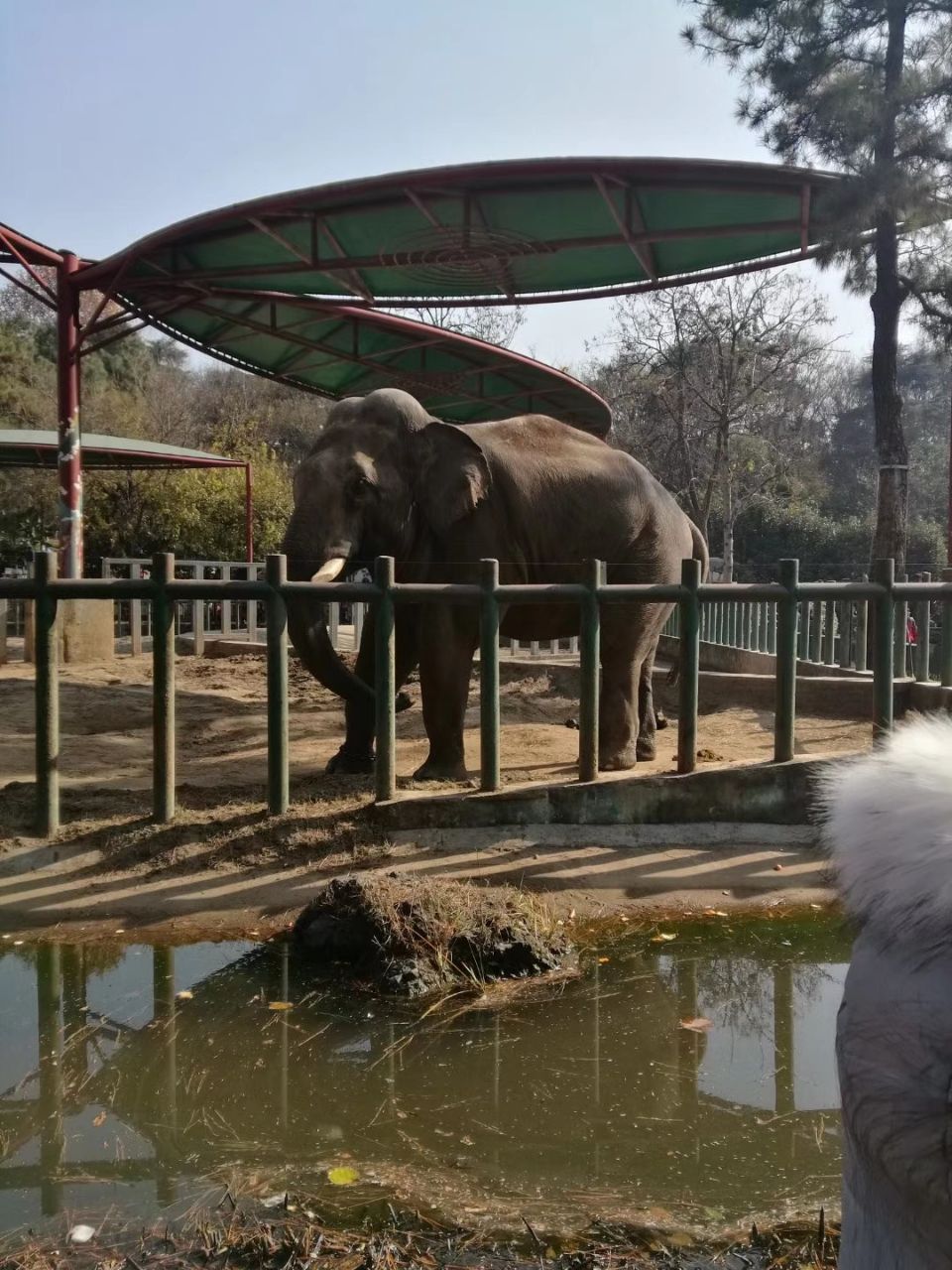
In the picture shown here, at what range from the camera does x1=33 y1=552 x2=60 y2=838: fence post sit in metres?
5.27

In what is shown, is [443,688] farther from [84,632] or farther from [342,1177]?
[84,632]

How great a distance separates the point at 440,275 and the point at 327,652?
6931 millimetres

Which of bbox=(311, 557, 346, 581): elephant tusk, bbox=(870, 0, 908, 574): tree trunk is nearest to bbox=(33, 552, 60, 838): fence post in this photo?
bbox=(311, 557, 346, 581): elephant tusk

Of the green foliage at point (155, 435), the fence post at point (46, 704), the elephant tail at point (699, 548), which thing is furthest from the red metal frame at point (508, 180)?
the green foliage at point (155, 435)

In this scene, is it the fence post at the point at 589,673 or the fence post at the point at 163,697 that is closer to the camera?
the fence post at the point at 163,697

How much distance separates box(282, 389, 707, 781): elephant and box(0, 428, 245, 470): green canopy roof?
32.7 ft

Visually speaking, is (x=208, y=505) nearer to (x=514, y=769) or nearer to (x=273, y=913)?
(x=514, y=769)

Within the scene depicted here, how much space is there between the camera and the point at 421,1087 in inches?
126

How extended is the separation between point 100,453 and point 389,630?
12434 mm

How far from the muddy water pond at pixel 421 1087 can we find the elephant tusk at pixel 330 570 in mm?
2533

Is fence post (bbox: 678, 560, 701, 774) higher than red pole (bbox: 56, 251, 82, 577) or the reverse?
the reverse

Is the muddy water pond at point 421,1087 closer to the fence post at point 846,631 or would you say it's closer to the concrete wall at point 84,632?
the fence post at point 846,631

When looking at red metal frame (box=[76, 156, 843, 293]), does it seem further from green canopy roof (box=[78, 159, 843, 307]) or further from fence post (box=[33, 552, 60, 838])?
fence post (box=[33, 552, 60, 838])

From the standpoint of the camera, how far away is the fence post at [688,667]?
19.0 feet
